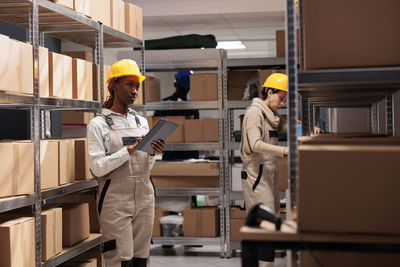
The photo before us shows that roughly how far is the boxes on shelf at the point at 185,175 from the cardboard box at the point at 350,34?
172 inches

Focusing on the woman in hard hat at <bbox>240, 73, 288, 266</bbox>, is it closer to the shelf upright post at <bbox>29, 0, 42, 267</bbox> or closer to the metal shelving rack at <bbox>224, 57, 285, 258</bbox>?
the metal shelving rack at <bbox>224, 57, 285, 258</bbox>

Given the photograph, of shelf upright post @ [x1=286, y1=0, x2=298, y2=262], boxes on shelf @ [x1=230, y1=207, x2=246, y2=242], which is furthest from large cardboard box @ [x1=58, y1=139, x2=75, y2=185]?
boxes on shelf @ [x1=230, y1=207, x2=246, y2=242]

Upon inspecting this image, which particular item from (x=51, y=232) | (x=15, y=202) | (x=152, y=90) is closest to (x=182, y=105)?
(x=152, y=90)

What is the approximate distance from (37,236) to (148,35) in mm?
7106

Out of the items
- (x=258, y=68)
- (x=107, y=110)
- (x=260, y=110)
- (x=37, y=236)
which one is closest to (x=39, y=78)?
(x=107, y=110)

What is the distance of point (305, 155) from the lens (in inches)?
67.7

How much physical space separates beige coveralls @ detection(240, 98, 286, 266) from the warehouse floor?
138 centimetres

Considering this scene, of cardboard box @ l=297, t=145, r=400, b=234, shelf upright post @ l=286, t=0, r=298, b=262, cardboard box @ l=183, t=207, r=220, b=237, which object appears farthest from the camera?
cardboard box @ l=183, t=207, r=220, b=237

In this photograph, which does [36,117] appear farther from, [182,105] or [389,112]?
[182,105]

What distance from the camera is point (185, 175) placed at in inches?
247

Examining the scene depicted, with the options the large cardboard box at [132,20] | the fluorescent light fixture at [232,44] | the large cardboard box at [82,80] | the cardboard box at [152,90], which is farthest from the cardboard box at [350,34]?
the fluorescent light fixture at [232,44]

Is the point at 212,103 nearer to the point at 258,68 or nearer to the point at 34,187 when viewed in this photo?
the point at 258,68

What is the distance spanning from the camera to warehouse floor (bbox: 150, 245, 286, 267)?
233 inches

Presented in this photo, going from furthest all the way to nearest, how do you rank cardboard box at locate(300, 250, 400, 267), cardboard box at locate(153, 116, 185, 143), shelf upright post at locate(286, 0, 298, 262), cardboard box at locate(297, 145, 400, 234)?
cardboard box at locate(153, 116, 185, 143), cardboard box at locate(300, 250, 400, 267), shelf upright post at locate(286, 0, 298, 262), cardboard box at locate(297, 145, 400, 234)
